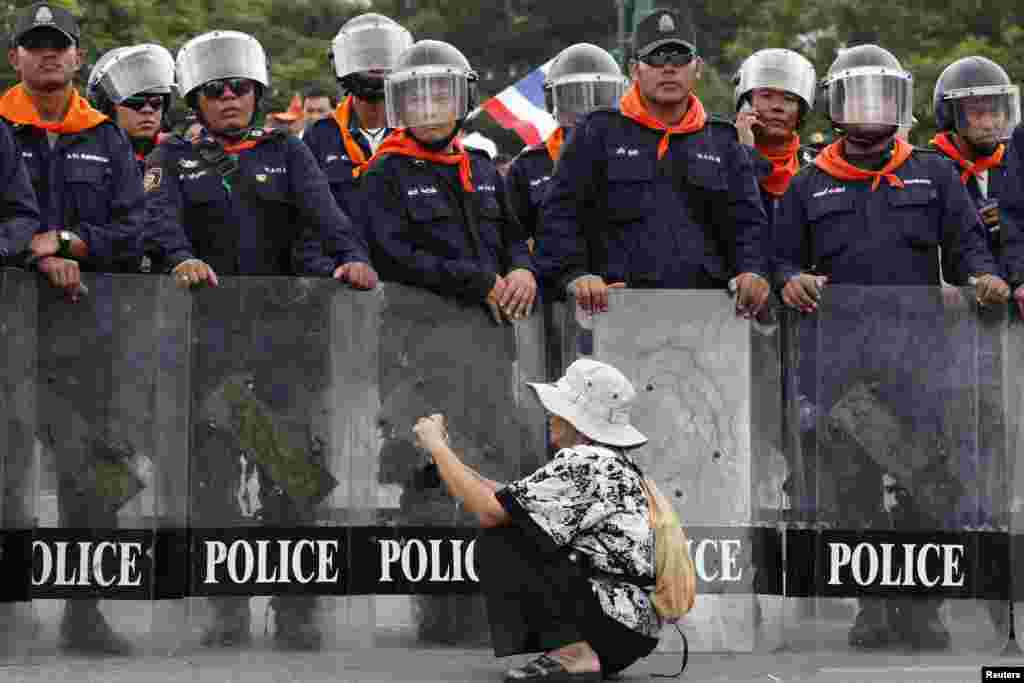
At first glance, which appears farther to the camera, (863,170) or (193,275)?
(863,170)

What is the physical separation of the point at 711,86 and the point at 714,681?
27.7m

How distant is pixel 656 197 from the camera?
A: 33.2 ft

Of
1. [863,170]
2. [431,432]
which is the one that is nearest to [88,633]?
[431,432]

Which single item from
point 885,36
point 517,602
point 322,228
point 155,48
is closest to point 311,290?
point 322,228

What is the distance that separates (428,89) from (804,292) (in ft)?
6.01

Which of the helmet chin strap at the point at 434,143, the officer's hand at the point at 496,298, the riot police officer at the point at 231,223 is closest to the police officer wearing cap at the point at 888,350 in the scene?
the officer's hand at the point at 496,298

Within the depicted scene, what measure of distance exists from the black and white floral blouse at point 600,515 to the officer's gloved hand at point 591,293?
1.11 metres

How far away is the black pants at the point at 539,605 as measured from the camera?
8.76m

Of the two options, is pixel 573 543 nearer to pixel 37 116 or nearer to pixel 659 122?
pixel 659 122

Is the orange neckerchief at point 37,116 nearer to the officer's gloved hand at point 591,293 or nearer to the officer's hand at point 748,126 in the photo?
the officer's gloved hand at point 591,293

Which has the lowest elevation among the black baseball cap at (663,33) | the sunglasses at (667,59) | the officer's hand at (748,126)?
the officer's hand at (748,126)

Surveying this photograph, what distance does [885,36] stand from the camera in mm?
33469

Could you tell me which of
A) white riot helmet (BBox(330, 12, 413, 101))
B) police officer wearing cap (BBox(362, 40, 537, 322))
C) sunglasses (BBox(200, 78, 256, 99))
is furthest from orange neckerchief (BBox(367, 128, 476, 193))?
white riot helmet (BBox(330, 12, 413, 101))

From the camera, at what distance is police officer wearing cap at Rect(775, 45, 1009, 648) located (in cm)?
988
